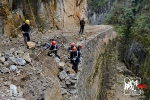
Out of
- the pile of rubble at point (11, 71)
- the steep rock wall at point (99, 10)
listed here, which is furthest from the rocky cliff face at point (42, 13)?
the steep rock wall at point (99, 10)

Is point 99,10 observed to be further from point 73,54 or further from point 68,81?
point 68,81

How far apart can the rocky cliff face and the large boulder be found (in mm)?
10120

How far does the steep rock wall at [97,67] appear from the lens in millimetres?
14517

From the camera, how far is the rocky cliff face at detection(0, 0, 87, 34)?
15.5 meters

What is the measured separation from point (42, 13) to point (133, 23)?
22.7m

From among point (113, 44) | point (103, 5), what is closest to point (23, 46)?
point (113, 44)

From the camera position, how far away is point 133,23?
39.5 m

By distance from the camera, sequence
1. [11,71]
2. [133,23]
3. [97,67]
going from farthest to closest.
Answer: [133,23]
[97,67]
[11,71]

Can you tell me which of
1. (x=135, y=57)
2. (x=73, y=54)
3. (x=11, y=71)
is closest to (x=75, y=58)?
(x=73, y=54)

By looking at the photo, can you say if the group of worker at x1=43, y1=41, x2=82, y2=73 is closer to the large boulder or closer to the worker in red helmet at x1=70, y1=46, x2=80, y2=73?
the worker in red helmet at x1=70, y1=46, x2=80, y2=73

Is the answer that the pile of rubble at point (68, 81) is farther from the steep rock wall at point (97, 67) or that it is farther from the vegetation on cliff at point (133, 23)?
the vegetation on cliff at point (133, 23)

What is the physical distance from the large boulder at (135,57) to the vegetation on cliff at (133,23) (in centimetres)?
73

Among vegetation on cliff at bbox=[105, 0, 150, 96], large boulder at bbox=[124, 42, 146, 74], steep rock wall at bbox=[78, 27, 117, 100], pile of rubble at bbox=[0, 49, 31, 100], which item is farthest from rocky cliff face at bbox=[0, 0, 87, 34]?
large boulder at bbox=[124, 42, 146, 74]

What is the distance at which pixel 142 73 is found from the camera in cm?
3116
